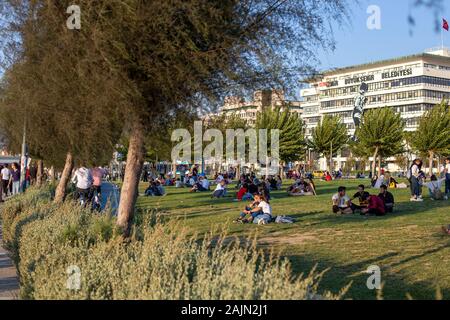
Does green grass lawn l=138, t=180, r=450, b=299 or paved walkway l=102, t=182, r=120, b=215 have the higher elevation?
paved walkway l=102, t=182, r=120, b=215

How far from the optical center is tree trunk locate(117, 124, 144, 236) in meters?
9.23

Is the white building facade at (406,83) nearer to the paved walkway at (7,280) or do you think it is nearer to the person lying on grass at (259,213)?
the person lying on grass at (259,213)

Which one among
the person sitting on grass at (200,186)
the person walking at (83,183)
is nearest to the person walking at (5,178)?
the person sitting on grass at (200,186)

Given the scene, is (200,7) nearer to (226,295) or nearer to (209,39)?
(209,39)

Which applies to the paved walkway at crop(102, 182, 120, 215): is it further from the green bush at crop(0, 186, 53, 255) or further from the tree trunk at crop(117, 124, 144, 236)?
the green bush at crop(0, 186, 53, 255)

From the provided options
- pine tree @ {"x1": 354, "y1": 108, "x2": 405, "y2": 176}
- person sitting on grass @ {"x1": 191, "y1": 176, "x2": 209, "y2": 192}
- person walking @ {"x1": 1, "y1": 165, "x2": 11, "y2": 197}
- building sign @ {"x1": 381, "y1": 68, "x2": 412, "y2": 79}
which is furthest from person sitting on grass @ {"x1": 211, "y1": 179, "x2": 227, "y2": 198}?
building sign @ {"x1": 381, "y1": 68, "x2": 412, "y2": 79}

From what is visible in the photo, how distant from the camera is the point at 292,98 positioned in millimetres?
9008

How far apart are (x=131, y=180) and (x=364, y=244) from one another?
16.3 feet

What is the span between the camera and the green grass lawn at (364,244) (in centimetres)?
795

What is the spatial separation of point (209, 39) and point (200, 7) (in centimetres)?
60

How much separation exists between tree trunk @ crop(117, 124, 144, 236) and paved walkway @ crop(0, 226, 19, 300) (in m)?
1.79

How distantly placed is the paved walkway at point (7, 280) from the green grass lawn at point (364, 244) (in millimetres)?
3088

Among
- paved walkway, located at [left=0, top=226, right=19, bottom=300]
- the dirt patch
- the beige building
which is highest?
the beige building
